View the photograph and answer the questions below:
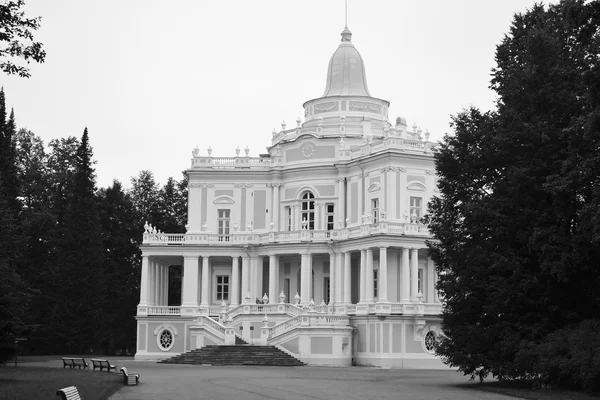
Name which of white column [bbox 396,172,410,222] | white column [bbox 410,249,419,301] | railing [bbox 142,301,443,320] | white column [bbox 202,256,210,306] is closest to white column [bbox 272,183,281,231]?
white column [bbox 202,256,210,306]

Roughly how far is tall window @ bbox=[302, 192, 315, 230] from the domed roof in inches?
280

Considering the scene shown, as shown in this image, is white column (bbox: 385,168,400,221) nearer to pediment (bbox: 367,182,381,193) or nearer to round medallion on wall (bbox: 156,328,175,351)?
pediment (bbox: 367,182,381,193)

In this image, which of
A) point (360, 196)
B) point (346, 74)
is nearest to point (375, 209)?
point (360, 196)

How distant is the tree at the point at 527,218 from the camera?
2733cm

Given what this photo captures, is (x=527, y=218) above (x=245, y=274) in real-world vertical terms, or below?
above

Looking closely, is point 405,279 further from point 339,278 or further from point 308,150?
point 308,150

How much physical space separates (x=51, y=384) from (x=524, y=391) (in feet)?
42.6

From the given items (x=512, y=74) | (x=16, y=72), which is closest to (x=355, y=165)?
(x=512, y=74)

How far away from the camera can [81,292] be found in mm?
62281

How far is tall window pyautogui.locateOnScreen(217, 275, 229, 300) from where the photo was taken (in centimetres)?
5909

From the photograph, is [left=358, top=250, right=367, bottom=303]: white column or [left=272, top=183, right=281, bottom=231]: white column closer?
[left=358, top=250, right=367, bottom=303]: white column

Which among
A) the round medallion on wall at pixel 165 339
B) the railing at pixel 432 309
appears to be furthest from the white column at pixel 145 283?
the railing at pixel 432 309

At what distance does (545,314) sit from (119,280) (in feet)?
147

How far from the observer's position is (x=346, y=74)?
61438 millimetres
